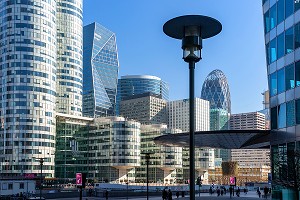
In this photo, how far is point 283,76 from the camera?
1426 inches

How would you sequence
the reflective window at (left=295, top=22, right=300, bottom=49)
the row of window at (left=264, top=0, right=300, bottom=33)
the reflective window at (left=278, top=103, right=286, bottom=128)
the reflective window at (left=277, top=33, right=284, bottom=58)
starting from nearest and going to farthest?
1. the reflective window at (left=295, top=22, right=300, bottom=49)
2. the row of window at (left=264, top=0, right=300, bottom=33)
3. the reflective window at (left=278, top=103, right=286, bottom=128)
4. the reflective window at (left=277, top=33, right=284, bottom=58)

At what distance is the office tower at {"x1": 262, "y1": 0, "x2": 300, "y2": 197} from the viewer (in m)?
34.0

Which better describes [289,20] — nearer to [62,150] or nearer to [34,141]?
[34,141]

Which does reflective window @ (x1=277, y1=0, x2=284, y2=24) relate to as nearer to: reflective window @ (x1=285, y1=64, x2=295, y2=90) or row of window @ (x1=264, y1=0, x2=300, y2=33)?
row of window @ (x1=264, y1=0, x2=300, y2=33)

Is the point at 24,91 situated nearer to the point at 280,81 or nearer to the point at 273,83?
the point at 273,83

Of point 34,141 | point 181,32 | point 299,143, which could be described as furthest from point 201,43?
point 34,141

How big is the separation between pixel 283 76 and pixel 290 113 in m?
3.01

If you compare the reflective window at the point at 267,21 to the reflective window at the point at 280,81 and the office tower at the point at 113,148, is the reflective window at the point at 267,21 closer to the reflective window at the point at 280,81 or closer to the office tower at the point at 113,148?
the reflective window at the point at 280,81

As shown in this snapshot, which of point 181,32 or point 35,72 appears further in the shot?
point 35,72

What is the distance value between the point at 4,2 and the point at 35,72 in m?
→ 27.8

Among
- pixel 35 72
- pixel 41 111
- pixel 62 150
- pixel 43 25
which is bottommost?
pixel 62 150

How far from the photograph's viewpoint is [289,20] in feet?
115

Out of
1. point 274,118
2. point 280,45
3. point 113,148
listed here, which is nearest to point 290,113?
point 274,118

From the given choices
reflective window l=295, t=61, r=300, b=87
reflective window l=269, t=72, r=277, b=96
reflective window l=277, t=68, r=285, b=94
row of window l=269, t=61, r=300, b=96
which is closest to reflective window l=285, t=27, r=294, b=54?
row of window l=269, t=61, r=300, b=96
